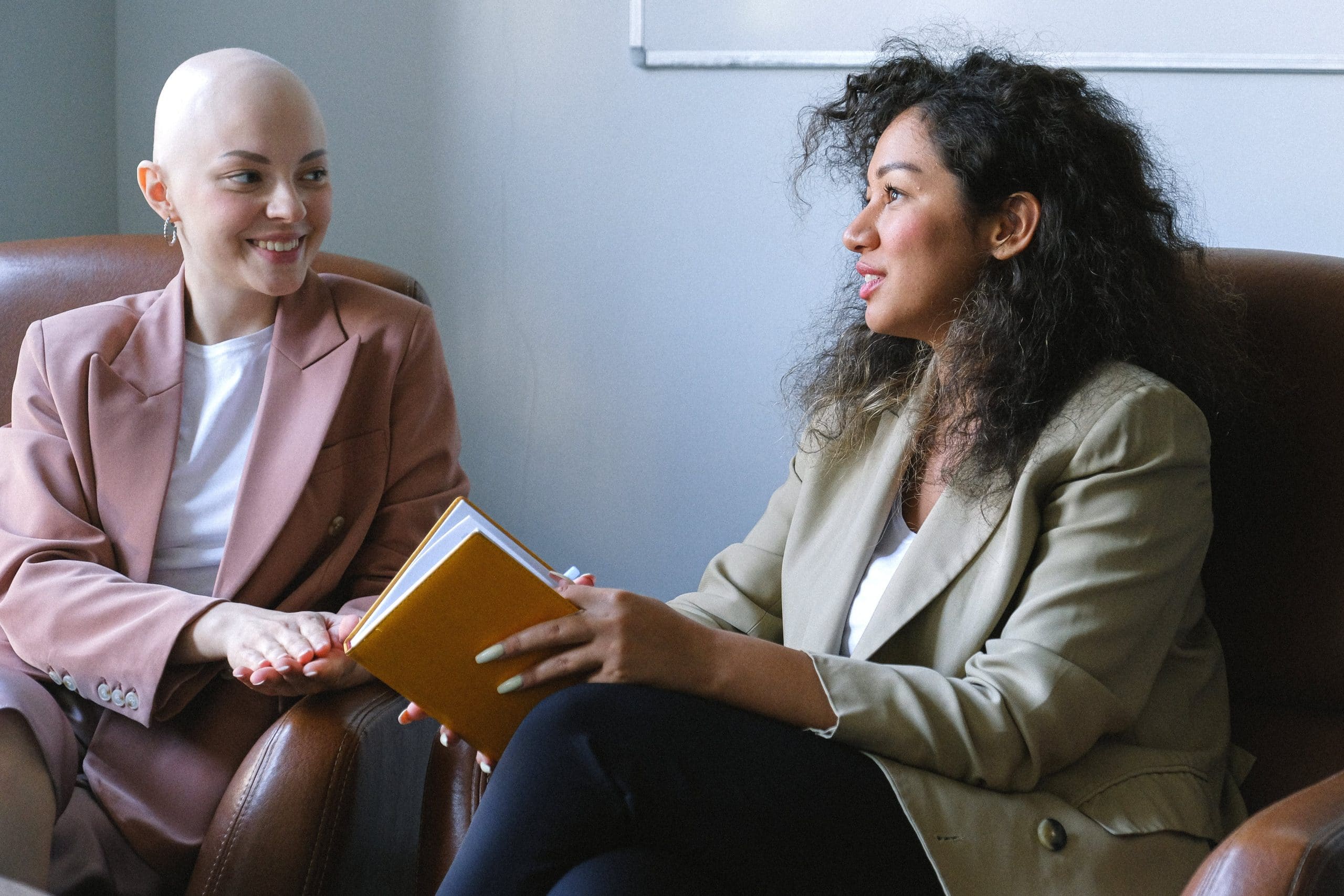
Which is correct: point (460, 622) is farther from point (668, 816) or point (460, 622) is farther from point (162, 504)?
point (162, 504)

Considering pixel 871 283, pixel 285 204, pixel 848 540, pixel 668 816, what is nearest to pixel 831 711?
pixel 668 816

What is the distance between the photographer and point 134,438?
1482 millimetres

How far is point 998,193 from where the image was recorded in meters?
1.33

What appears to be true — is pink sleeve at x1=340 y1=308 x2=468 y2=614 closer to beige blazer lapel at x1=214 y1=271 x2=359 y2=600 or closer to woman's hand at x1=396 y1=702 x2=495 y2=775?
beige blazer lapel at x1=214 y1=271 x2=359 y2=600

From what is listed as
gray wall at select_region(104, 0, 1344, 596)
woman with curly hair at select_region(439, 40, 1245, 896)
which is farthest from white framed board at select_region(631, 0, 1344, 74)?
woman with curly hair at select_region(439, 40, 1245, 896)

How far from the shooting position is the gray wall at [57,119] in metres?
2.08

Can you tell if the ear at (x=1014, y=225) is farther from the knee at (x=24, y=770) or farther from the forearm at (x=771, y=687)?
the knee at (x=24, y=770)

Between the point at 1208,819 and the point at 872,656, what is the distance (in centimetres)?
34

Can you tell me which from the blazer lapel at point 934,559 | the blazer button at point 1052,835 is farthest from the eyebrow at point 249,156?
the blazer button at point 1052,835

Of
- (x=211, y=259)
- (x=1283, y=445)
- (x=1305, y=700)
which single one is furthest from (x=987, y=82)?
(x=211, y=259)

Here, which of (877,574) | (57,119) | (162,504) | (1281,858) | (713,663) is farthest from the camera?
(57,119)

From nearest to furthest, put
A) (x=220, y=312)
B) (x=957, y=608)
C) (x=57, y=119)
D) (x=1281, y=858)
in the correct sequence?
(x=1281, y=858) < (x=957, y=608) < (x=220, y=312) < (x=57, y=119)

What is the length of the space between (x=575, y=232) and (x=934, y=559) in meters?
1.14

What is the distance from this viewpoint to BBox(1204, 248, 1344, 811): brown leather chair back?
53.7 inches
